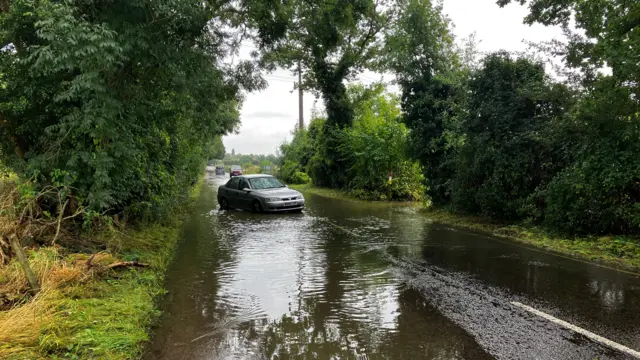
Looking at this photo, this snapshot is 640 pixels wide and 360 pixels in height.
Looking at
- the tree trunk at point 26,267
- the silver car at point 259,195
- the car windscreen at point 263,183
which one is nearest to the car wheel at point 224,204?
the silver car at point 259,195

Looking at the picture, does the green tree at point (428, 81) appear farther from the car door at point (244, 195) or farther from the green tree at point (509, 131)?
the car door at point (244, 195)

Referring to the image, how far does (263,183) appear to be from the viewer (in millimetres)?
18078

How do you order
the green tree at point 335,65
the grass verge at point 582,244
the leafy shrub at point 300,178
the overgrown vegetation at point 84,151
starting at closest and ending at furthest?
the overgrown vegetation at point 84,151
the grass verge at point 582,244
the green tree at point 335,65
the leafy shrub at point 300,178

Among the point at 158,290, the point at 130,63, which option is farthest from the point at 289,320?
the point at 130,63

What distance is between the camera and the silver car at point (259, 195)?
54.5 ft

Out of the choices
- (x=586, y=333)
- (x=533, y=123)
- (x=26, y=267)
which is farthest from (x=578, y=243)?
(x=26, y=267)

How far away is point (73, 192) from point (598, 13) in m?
11.5

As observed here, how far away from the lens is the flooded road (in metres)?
4.56

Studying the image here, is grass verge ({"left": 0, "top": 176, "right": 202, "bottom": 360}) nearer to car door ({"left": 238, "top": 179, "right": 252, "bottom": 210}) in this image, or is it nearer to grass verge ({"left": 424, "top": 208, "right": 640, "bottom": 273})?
grass verge ({"left": 424, "top": 208, "right": 640, "bottom": 273})

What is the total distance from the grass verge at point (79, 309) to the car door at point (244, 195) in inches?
373

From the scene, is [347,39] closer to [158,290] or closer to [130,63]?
[130,63]

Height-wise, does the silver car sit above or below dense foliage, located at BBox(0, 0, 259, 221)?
below

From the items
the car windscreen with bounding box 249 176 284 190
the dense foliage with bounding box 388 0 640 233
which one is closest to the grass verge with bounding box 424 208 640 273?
the dense foliage with bounding box 388 0 640 233

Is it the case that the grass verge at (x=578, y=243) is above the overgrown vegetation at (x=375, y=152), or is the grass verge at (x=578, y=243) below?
below
